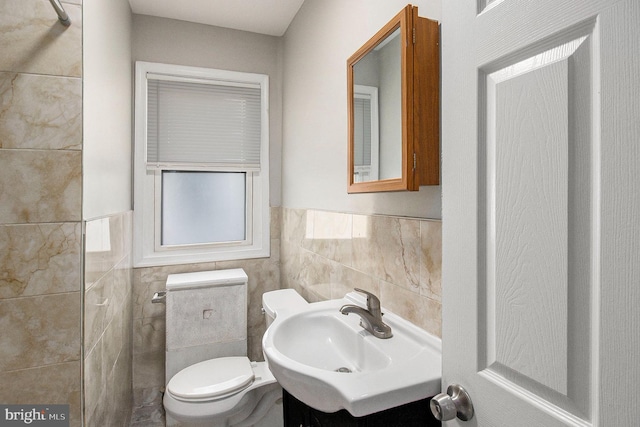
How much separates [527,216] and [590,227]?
0.31 ft

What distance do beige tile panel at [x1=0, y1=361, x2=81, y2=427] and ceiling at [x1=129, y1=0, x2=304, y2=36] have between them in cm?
207

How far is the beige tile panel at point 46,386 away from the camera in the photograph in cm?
113

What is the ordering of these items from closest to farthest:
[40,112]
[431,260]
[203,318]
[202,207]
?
[431,260]
[40,112]
[203,318]
[202,207]

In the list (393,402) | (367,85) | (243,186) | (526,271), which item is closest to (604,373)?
(526,271)

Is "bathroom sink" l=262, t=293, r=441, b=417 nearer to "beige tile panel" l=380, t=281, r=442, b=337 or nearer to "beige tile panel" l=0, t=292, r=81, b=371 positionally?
"beige tile panel" l=380, t=281, r=442, b=337

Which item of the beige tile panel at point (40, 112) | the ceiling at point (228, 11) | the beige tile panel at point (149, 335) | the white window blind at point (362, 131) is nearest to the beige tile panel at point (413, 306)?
the white window blind at point (362, 131)

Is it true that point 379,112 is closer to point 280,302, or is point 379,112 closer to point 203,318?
point 280,302

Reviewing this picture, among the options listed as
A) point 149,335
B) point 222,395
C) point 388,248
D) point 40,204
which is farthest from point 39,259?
point 149,335

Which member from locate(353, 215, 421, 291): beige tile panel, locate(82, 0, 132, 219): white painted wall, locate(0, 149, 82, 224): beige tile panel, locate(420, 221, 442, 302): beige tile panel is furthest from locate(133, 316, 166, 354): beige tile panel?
locate(420, 221, 442, 302): beige tile panel

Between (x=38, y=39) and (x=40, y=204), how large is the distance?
0.54 m

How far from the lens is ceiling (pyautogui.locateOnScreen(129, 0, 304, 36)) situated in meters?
2.12

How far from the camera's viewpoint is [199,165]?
2398 mm

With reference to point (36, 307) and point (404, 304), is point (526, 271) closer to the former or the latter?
point (404, 304)

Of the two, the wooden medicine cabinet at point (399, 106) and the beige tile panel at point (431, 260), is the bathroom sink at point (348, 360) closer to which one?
the beige tile panel at point (431, 260)
